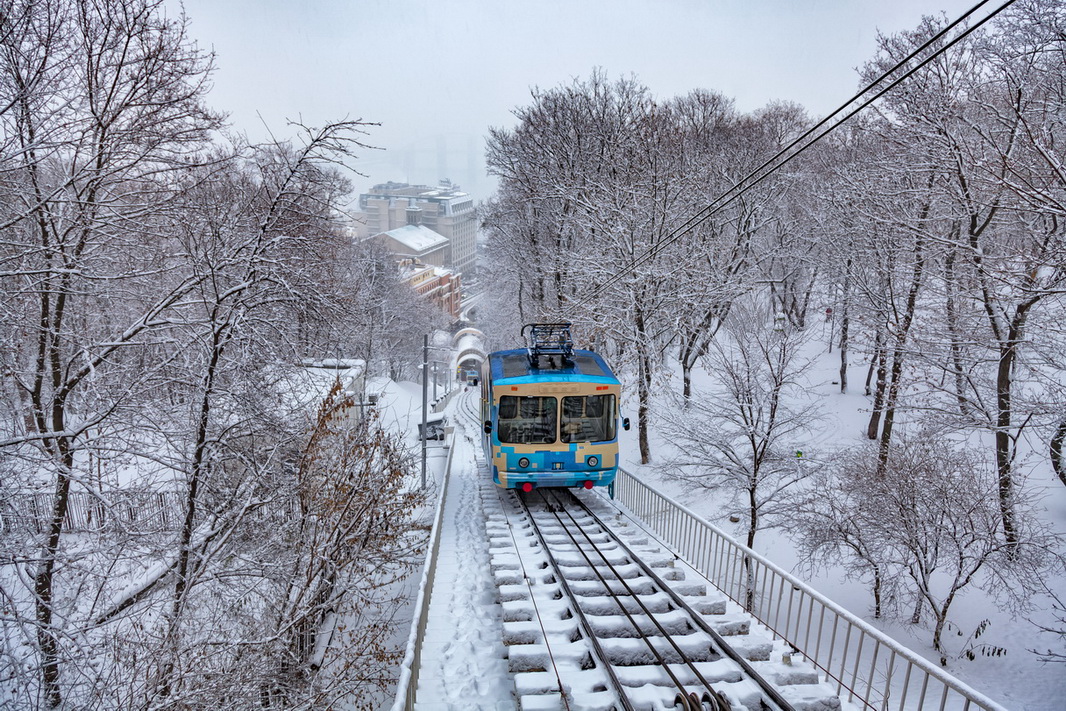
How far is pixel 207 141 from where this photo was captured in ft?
25.5

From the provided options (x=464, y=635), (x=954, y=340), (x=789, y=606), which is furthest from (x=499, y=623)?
(x=954, y=340)

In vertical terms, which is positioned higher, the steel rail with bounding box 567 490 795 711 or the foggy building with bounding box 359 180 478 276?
the foggy building with bounding box 359 180 478 276

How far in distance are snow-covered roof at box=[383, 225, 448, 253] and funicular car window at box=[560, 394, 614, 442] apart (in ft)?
366

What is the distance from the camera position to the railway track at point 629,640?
584 centimetres

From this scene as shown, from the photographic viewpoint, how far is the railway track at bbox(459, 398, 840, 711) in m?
5.84

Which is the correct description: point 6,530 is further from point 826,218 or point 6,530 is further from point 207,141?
point 826,218

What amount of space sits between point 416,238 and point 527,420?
4712 inches

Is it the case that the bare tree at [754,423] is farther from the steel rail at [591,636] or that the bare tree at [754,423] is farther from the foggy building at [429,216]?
the foggy building at [429,216]

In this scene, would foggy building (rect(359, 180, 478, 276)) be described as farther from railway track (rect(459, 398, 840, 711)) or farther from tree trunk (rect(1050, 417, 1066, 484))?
railway track (rect(459, 398, 840, 711))

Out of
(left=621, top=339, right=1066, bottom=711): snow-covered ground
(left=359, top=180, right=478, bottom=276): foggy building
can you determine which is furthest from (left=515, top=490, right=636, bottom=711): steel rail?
(left=359, top=180, right=478, bottom=276): foggy building

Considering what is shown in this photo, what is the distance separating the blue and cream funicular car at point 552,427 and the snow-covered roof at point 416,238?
111306mm

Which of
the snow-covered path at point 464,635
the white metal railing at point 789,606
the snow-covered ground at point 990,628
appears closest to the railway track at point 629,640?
the snow-covered path at point 464,635

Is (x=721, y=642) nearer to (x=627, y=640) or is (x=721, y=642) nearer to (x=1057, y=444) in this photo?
(x=627, y=640)

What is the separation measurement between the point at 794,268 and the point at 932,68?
14.0 m
